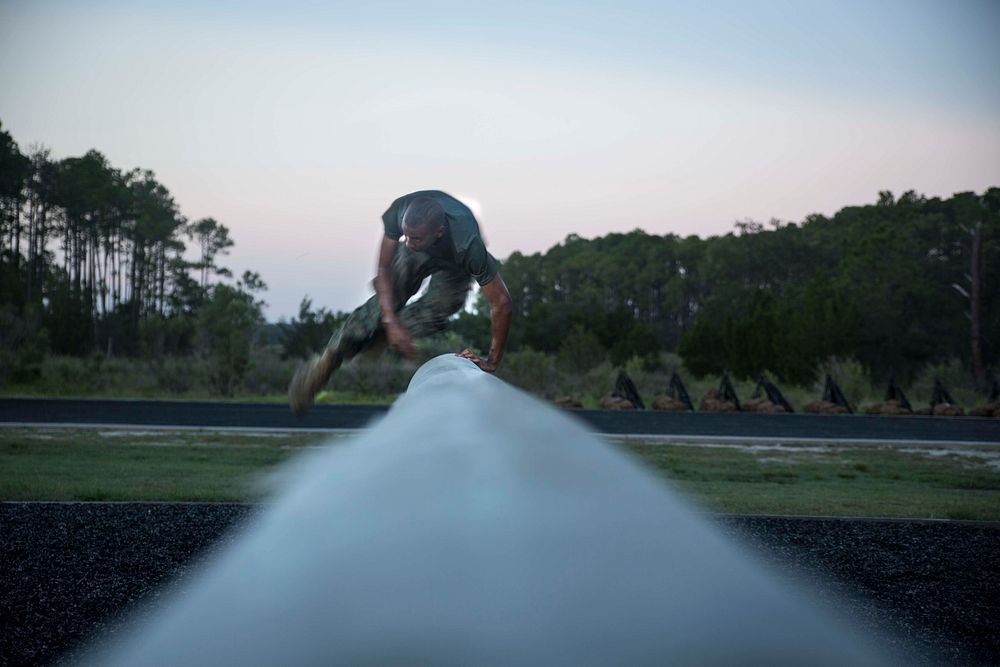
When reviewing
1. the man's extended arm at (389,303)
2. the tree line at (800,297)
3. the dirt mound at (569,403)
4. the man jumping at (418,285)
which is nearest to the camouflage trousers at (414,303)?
the man jumping at (418,285)

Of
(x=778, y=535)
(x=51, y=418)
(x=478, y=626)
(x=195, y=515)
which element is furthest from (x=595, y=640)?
(x=51, y=418)

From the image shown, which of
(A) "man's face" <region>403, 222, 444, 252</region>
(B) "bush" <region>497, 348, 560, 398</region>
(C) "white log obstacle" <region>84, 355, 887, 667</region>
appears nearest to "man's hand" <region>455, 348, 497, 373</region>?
(A) "man's face" <region>403, 222, 444, 252</region>

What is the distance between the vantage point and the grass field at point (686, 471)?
323 inches

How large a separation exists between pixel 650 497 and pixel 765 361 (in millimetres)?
32041

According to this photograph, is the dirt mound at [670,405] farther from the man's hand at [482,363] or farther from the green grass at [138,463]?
the man's hand at [482,363]

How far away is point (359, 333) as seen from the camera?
5.32m

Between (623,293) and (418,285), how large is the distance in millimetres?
62090

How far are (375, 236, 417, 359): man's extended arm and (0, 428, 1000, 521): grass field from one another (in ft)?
13.6

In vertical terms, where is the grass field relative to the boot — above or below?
below

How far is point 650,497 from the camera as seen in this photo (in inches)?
53.0

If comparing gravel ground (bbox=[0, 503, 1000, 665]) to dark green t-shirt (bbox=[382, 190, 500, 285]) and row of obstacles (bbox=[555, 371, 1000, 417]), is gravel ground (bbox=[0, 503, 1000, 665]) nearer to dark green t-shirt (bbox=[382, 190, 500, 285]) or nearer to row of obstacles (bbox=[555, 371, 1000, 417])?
dark green t-shirt (bbox=[382, 190, 500, 285])

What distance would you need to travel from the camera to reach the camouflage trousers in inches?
198

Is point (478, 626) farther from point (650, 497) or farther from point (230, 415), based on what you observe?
point (230, 415)

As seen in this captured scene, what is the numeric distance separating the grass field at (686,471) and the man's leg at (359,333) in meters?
2.97
